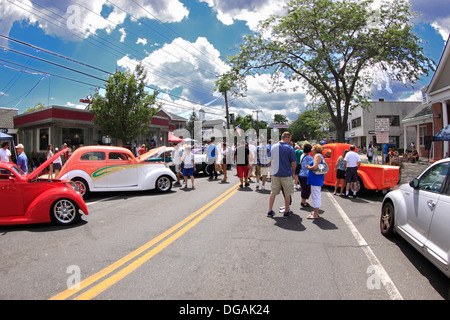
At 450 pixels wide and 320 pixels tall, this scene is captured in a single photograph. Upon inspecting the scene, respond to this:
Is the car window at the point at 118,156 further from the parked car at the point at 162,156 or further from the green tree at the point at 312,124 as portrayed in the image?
the green tree at the point at 312,124

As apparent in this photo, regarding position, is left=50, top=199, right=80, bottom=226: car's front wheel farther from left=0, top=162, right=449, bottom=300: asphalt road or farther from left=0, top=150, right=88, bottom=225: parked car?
Result: left=0, top=162, right=449, bottom=300: asphalt road

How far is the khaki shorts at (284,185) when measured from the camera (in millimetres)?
6582

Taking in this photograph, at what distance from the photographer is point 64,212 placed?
613cm

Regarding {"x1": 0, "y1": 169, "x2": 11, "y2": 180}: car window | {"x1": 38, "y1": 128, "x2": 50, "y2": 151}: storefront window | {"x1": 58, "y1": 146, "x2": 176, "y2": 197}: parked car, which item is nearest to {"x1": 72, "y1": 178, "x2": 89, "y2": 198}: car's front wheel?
{"x1": 58, "y1": 146, "x2": 176, "y2": 197}: parked car

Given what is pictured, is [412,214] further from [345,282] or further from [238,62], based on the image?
[238,62]

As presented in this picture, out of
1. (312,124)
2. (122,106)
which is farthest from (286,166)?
(312,124)

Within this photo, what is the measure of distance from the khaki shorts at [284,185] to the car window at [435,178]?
257cm

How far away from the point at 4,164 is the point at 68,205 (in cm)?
147

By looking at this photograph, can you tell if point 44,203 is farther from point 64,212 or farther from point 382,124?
point 382,124

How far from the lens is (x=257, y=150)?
11.7 m

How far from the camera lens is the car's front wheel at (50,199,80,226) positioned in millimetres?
6031

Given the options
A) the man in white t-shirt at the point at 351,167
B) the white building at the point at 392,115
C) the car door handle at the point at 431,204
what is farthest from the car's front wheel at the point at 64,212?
the white building at the point at 392,115
